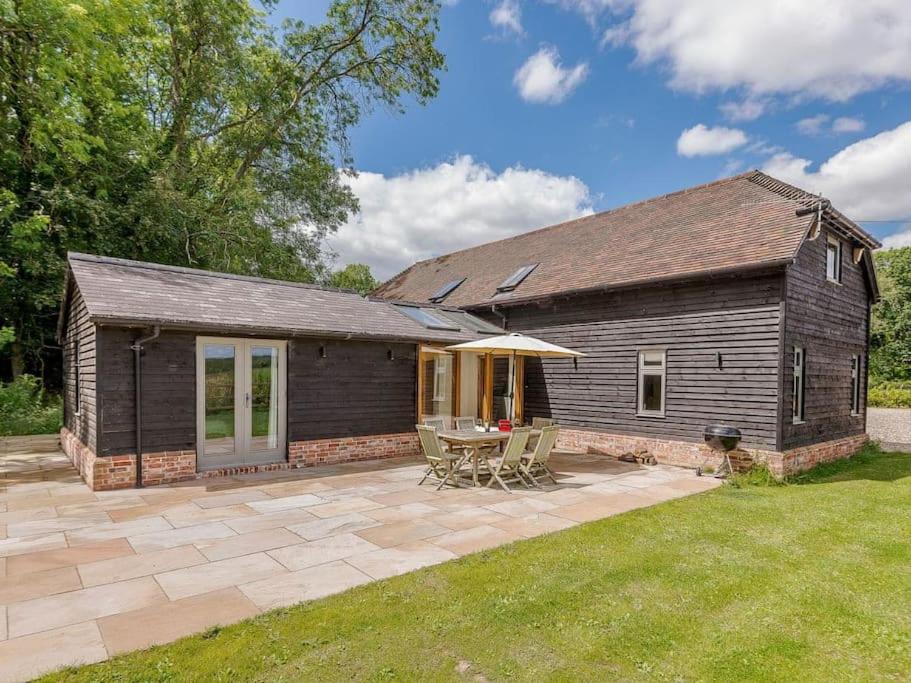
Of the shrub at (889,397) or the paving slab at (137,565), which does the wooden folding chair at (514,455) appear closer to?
the paving slab at (137,565)

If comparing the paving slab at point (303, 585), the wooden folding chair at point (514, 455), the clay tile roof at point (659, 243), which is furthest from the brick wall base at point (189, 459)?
the clay tile roof at point (659, 243)

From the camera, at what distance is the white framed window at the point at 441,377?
37.8ft

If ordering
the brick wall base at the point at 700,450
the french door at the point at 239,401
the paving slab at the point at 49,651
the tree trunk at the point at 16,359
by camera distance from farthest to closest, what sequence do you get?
the tree trunk at the point at 16,359 → the brick wall base at the point at 700,450 → the french door at the point at 239,401 → the paving slab at the point at 49,651

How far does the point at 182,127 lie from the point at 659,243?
15.9m

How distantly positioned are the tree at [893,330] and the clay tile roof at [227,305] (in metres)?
28.3

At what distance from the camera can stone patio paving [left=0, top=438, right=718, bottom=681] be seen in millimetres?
3383

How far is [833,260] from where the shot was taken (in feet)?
34.3

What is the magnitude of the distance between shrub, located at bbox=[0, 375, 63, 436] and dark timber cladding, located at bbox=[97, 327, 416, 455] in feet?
27.5

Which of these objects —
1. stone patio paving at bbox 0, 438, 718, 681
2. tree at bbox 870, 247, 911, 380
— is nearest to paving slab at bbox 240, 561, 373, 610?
stone patio paving at bbox 0, 438, 718, 681

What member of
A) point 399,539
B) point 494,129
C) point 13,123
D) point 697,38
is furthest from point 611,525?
point 13,123

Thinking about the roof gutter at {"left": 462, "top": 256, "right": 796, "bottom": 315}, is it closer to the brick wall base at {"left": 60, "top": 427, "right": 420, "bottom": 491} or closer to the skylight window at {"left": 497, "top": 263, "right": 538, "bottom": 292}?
the skylight window at {"left": 497, "top": 263, "right": 538, "bottom": 292}

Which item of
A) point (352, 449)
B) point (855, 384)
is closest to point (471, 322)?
point (352, 449)

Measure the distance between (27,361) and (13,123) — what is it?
23.5 ft

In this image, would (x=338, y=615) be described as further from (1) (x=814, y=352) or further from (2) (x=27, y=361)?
(2) (x=27, y=361)
